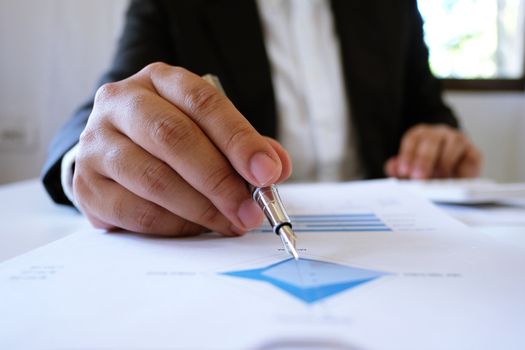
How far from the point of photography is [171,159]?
242 mm

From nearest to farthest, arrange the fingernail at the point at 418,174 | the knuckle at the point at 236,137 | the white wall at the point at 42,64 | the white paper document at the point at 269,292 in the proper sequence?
the white paper document at the point at 269,292, the knuckle at the point at 236,137, the fingernail at the point at 418,174, the white wall at the point at 42,64

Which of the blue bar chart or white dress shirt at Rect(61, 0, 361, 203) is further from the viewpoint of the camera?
white dress shirt at Rect(61, 0, 361, 203)

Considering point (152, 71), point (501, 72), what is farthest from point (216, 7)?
point (501, 72)

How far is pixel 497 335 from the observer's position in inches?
5.2

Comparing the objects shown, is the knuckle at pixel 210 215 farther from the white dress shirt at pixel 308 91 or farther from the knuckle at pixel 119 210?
the white dress shirt at pixel 308 91

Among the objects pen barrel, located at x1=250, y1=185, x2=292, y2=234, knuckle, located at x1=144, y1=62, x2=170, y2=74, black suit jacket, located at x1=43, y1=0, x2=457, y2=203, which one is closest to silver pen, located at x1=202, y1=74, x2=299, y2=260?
pen barrel, located at x1=250, y1=185, x2=292, y2=234

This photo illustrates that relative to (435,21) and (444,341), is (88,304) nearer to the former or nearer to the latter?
(444,341)

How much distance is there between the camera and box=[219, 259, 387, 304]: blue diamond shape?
0.54ft

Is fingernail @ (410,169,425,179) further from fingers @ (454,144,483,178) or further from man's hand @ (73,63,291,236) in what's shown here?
man's hand @ (73,63,291,236)

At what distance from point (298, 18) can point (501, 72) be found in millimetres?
702

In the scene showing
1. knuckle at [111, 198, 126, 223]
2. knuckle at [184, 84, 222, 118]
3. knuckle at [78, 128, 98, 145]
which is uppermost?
knuckle at [184, 84, 222, 118]

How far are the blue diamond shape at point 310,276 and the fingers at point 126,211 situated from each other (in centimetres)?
9

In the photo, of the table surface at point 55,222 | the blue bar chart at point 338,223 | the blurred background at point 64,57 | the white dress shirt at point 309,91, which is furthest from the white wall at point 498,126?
the blue bar chart at point 338,223

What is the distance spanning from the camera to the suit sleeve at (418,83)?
816 mm
